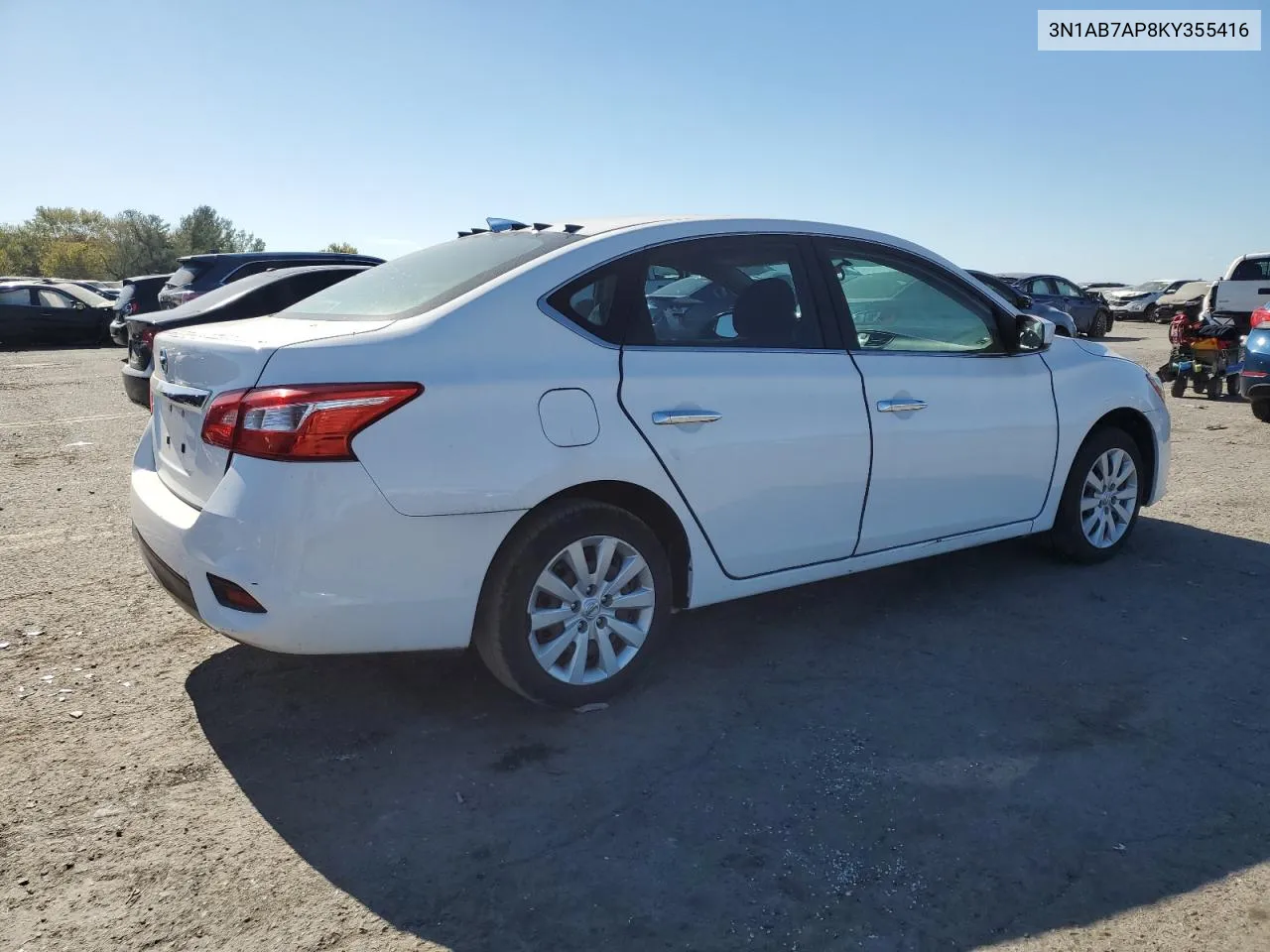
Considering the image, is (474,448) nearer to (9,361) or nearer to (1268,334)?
(1268,334)

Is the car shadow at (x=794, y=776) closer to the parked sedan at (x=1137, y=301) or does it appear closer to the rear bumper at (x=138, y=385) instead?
the rear bumper at (x=138, y=385)

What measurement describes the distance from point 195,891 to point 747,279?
279 cm

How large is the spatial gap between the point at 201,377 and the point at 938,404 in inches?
114

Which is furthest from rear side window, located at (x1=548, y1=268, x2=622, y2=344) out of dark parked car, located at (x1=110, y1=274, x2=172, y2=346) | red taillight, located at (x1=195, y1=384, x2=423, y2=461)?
dark parked car, located at (x1=110, y1=274, x2=172, y2=346)

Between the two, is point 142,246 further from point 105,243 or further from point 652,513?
point 652,513

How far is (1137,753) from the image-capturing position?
3.35 meters

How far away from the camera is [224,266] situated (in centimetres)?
1266

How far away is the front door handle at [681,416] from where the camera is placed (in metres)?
3.60

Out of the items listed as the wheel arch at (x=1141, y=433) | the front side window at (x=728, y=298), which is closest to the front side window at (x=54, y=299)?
the front side window at (x=728, y=298)

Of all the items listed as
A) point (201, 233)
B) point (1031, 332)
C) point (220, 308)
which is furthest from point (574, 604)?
point (201, 233)

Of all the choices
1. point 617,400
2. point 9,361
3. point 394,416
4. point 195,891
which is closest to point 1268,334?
point 617,400

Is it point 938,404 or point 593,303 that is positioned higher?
point 593,303

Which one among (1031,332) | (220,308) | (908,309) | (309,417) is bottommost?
(309,417)

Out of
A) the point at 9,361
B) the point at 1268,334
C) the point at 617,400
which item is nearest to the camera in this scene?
the point at 617,400
